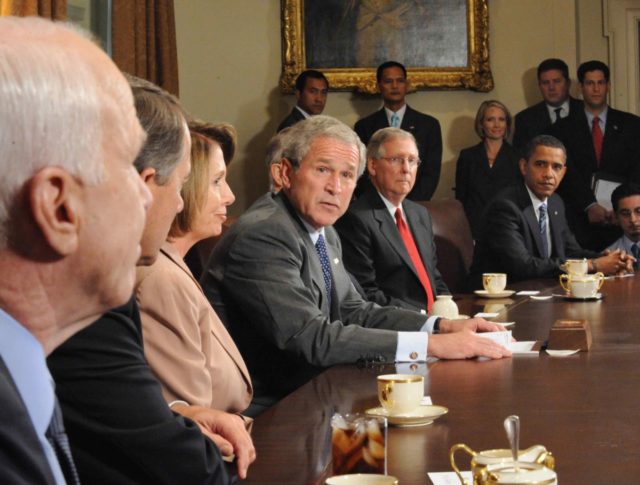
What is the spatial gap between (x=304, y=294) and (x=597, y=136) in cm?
552

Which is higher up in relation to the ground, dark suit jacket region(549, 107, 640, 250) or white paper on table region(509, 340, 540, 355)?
dark suit jacket region(549, 107, 640, 250)

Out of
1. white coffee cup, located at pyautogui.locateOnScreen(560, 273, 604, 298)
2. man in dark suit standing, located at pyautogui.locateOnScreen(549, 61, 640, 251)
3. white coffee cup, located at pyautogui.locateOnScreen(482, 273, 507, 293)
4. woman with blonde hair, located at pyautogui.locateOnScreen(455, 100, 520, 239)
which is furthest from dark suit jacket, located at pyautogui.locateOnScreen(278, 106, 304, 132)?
white coffee cup, located at pyautogui.locateOnScreen(560, 273, 604, 298)

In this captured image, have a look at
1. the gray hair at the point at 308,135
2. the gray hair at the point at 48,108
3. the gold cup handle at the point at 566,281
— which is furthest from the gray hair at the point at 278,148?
the gray hair at the point at 48,108

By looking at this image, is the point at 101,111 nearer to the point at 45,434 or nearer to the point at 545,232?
the point at 45,434

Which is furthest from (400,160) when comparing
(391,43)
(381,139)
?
(391,43)

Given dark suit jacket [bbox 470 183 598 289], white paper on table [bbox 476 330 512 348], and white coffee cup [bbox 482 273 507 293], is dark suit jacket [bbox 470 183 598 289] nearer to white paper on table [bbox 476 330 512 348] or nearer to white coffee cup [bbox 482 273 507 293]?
white coffee cup [bbox 482 273 507 293]

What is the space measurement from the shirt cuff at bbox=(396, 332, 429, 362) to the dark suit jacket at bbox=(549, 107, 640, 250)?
512 cm

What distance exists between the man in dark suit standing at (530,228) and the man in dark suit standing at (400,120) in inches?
79.0

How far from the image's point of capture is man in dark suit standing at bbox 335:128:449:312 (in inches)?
195

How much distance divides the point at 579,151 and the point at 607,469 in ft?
21.6

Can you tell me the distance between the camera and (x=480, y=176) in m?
8.27

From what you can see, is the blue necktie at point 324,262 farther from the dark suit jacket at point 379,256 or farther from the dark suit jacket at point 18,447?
the dark suit jacket at point 18,447

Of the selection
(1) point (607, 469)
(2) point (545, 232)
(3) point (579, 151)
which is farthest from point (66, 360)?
(3) point (579, 151)

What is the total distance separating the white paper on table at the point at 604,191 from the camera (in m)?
7.69
